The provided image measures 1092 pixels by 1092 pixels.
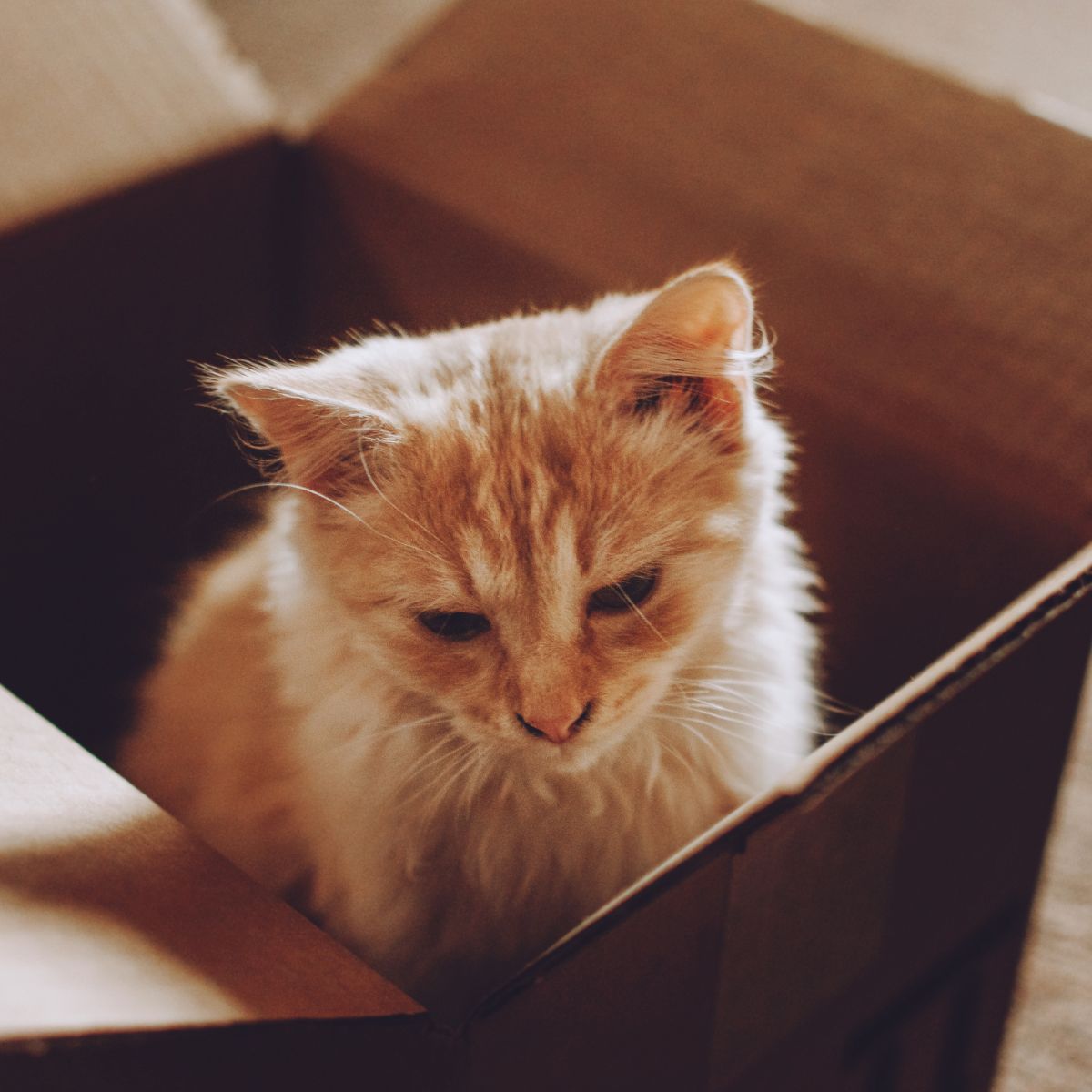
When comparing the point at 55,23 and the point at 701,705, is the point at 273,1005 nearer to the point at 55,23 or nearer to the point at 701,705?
the point at 701,705

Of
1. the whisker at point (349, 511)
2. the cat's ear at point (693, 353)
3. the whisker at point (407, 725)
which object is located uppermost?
the cat's ear at point (693, 353)

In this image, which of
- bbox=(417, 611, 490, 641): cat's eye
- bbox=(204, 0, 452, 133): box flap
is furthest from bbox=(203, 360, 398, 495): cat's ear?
bbox=(204, 0, 452, 133): box flap

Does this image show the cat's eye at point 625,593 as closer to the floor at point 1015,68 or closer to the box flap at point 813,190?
the box flap at point 813,190

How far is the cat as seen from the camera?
0.88 metres

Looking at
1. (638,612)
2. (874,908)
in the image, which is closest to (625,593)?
(638,612)

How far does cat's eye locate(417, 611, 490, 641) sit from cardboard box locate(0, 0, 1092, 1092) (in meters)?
0.24

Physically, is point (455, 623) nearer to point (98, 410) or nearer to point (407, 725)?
point (407, 725)

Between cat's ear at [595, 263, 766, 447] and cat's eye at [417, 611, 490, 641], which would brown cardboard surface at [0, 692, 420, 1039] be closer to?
cat's eye at [417, 611, 490, 641]

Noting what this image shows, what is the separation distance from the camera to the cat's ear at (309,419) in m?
0.86

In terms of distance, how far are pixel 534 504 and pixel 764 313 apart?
0.30 m

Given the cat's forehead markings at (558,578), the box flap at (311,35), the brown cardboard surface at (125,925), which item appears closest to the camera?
the brown cardboard surface at (125,925)

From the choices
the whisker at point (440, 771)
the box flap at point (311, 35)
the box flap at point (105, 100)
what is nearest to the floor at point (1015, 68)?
the box flap at point (311, 35)

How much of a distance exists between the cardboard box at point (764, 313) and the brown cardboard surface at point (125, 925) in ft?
0.34

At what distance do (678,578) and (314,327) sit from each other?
0.40 metres
